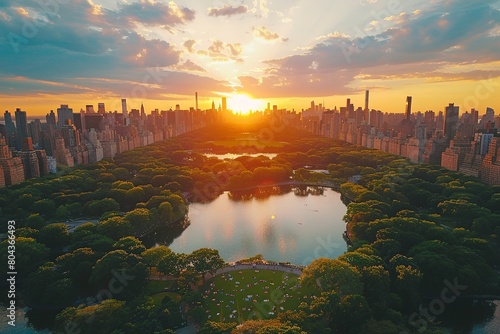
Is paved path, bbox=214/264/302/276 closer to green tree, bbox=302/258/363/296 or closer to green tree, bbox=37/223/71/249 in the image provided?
green tree, bbox=302/258/363/296

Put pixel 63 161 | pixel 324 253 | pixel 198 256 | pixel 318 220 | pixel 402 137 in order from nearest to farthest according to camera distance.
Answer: pixel 198 256 → pixel 324 253 → pixel 318 220 → pixel 63 161 → pixel 402 137

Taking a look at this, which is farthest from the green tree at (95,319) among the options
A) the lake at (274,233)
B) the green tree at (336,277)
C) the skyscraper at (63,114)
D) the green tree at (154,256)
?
the skyscraper at (63,114)

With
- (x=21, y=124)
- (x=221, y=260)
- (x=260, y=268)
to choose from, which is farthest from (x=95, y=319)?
(x=21, y=124)

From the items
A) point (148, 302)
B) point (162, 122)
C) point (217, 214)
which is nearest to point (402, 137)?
point (217, 214)

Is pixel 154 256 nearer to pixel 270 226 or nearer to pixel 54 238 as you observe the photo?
pixel 54 238

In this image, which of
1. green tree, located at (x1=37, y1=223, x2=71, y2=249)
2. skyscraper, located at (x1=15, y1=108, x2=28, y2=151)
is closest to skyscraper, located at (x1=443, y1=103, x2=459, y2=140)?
Answer: green tree, located at (x1=37, y1=223, x2=71, y2=249)

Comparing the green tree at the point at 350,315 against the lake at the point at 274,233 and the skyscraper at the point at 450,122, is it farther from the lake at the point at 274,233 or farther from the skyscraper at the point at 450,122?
the skyscraper at the point at 450,122

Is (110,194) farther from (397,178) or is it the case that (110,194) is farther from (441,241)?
(397,178)
